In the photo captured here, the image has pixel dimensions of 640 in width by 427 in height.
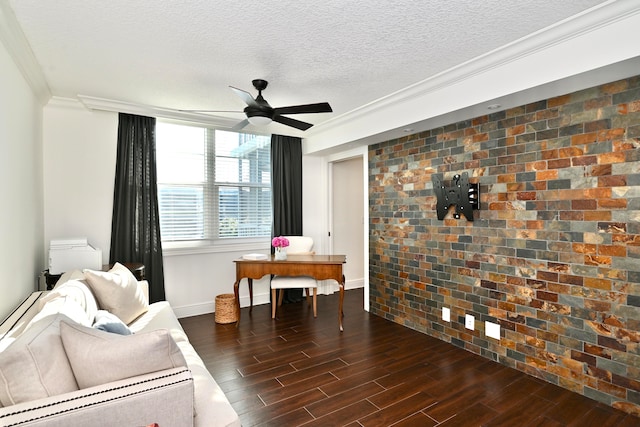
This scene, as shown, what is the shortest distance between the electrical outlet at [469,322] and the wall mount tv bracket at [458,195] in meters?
0.94

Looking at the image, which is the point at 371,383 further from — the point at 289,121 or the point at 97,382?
the point at 289,121

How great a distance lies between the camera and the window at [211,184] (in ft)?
13.9

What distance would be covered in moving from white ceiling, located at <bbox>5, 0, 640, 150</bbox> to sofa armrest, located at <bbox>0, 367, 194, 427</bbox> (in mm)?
1963

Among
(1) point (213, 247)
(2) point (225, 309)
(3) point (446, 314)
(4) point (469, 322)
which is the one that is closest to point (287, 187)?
(1) point (213, 247)

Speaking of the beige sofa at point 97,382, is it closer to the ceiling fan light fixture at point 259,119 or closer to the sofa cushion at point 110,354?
the sofa cushion at point 110,354

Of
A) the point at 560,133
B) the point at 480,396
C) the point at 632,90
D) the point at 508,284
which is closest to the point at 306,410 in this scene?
the point at 480,396

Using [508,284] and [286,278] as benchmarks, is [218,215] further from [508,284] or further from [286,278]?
[508,284]

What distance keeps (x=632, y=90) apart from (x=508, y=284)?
164cm

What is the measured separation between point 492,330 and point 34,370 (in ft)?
10.4

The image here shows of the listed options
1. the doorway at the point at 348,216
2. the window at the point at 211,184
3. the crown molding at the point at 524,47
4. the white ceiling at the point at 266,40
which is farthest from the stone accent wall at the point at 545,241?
the window at the point at 211,184

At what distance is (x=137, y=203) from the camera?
154 inches

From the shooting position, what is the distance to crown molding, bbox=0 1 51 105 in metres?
2.05

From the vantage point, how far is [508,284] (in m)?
2.91

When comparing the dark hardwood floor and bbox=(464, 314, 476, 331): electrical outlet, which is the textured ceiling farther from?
the dark hardwood floor
